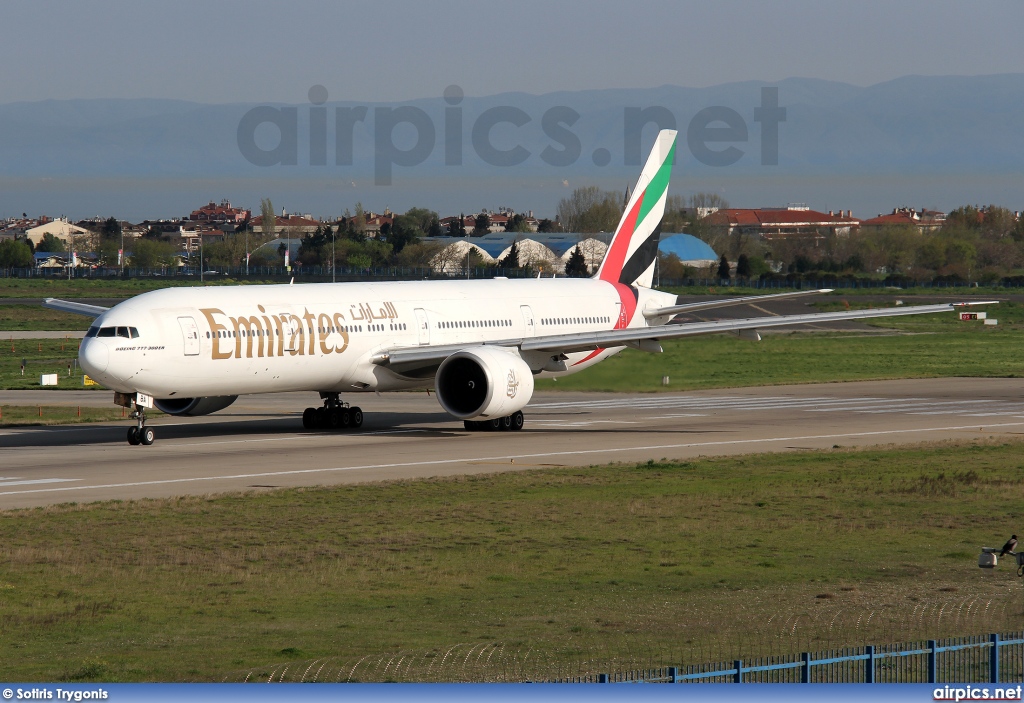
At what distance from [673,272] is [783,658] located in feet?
518

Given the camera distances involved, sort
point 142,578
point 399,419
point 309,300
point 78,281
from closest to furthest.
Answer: point 142,578, point 309,300, point 399,419, point 78,281

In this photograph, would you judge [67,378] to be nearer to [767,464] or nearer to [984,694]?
[767,464]

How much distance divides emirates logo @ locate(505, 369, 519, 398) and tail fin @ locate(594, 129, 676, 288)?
42.6 feet

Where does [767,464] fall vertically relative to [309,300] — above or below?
below

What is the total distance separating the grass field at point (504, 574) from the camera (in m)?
18.3

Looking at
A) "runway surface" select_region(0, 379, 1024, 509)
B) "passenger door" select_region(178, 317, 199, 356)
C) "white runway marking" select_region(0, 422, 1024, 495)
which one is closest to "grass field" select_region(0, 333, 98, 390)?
"runway surface" select_region(0, 379, 1024, 509)

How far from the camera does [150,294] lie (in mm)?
41250

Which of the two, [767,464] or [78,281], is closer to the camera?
[767,464]

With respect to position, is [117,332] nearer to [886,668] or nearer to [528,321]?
[528,321]

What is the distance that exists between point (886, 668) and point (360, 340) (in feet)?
97.9

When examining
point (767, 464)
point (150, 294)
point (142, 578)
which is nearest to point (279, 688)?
point (142, 578)

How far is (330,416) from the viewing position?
157ft

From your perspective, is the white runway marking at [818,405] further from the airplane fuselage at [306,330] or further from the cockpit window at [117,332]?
the cockpit window at [117,332]

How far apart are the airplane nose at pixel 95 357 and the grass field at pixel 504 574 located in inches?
339
